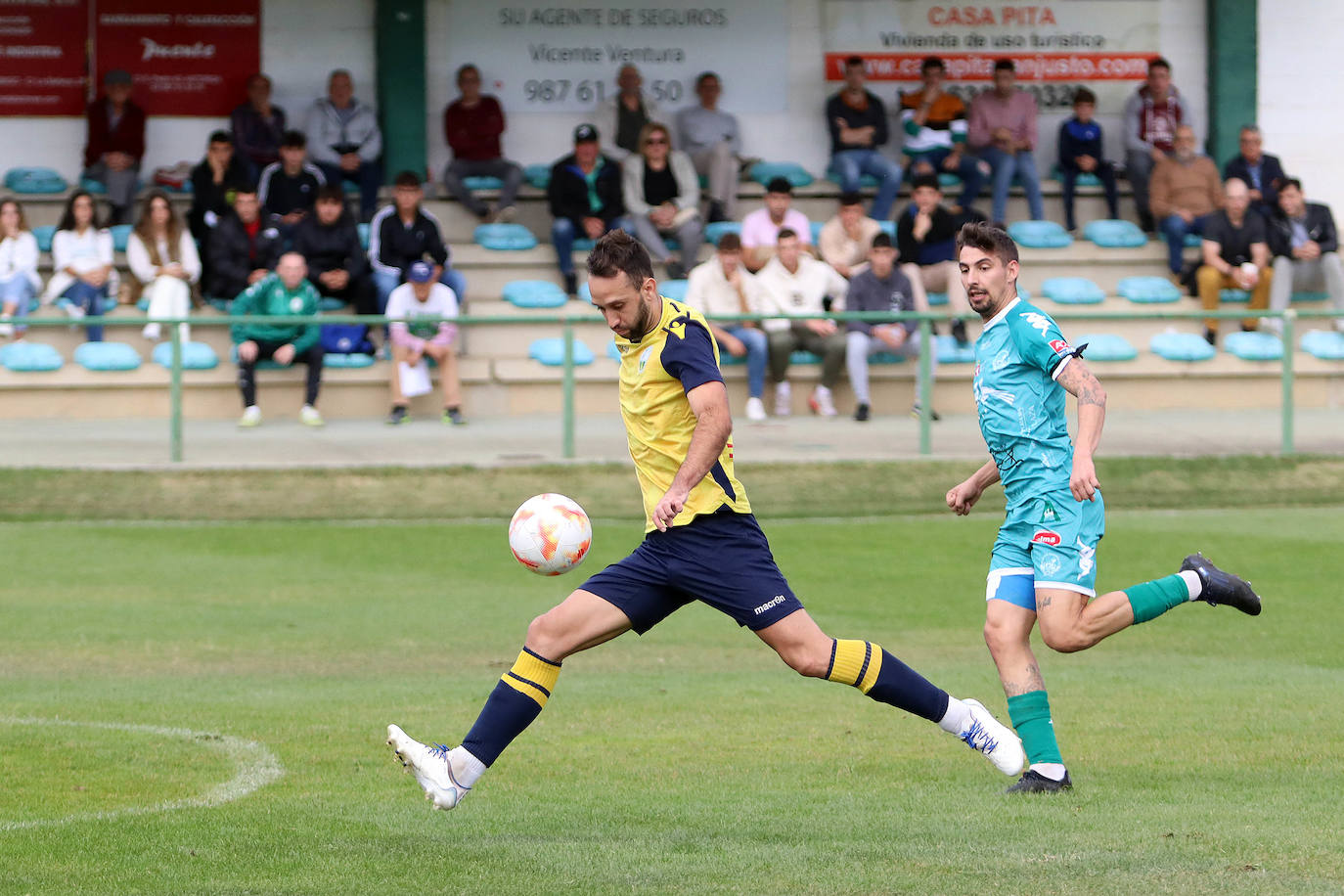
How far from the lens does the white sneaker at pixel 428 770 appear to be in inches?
219

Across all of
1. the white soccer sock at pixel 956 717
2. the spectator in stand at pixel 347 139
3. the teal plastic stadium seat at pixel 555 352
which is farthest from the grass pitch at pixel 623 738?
the spectator in stand at pixel 347 139

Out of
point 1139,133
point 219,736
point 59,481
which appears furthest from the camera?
point 1139,133

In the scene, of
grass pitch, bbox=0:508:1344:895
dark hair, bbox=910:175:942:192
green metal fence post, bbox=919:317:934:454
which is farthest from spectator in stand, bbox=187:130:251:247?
green metal fence post, bbox=919:317:934:454

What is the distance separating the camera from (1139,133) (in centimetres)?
2197

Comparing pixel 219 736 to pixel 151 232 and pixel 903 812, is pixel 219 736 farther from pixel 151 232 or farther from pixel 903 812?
pixel 151 232

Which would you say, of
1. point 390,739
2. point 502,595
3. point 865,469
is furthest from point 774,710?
point 865,469

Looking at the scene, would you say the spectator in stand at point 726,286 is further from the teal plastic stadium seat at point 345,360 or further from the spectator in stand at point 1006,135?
the spectator in stand at point 1006,135

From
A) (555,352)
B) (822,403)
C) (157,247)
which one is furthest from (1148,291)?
(157,247)

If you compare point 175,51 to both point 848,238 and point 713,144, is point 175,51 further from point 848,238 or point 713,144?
point 848,238

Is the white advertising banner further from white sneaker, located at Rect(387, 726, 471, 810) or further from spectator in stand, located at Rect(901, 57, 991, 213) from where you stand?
white sneaker, located at Rect(387, 726, 471, 810)

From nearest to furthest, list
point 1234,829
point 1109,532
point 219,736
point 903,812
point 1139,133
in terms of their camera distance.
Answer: point 1234,829 < point 903,812 < point 219,736 < point 1109,532 < point 1139,133

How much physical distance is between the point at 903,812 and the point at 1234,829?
106 centimetres

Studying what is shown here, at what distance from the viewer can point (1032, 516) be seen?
6082mm

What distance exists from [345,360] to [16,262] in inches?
205
